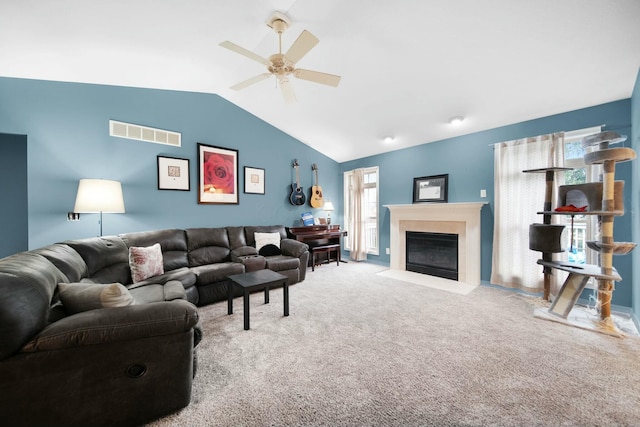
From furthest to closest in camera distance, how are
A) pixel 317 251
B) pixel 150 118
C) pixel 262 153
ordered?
pixel 317 251 < pixel 262 153 < pixel 150 118

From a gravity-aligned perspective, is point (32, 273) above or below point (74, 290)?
above

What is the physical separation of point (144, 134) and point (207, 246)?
5.84 feet

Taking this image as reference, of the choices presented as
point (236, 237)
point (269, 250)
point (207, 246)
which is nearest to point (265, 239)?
point (269, 250)

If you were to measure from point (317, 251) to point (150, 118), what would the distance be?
3540 millimetres

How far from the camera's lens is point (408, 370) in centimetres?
174

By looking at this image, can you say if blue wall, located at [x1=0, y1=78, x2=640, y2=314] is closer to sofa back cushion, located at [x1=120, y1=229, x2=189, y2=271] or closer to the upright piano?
sofa back cushion, located at [x1=120, y1=229, x2=189, y2=271]

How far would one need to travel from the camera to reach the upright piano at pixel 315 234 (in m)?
4.56

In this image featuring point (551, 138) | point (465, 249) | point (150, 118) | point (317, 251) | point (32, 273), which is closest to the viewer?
point (32, 273)

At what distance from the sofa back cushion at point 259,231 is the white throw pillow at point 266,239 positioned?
77 mm

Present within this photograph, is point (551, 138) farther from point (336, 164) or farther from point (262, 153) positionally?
Answer: point (262, 153)

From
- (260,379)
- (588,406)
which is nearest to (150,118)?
(260,379)

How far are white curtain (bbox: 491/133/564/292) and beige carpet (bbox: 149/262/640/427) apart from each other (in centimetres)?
74

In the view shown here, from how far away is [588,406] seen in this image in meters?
1.42

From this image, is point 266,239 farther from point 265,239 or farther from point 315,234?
point 315,234
